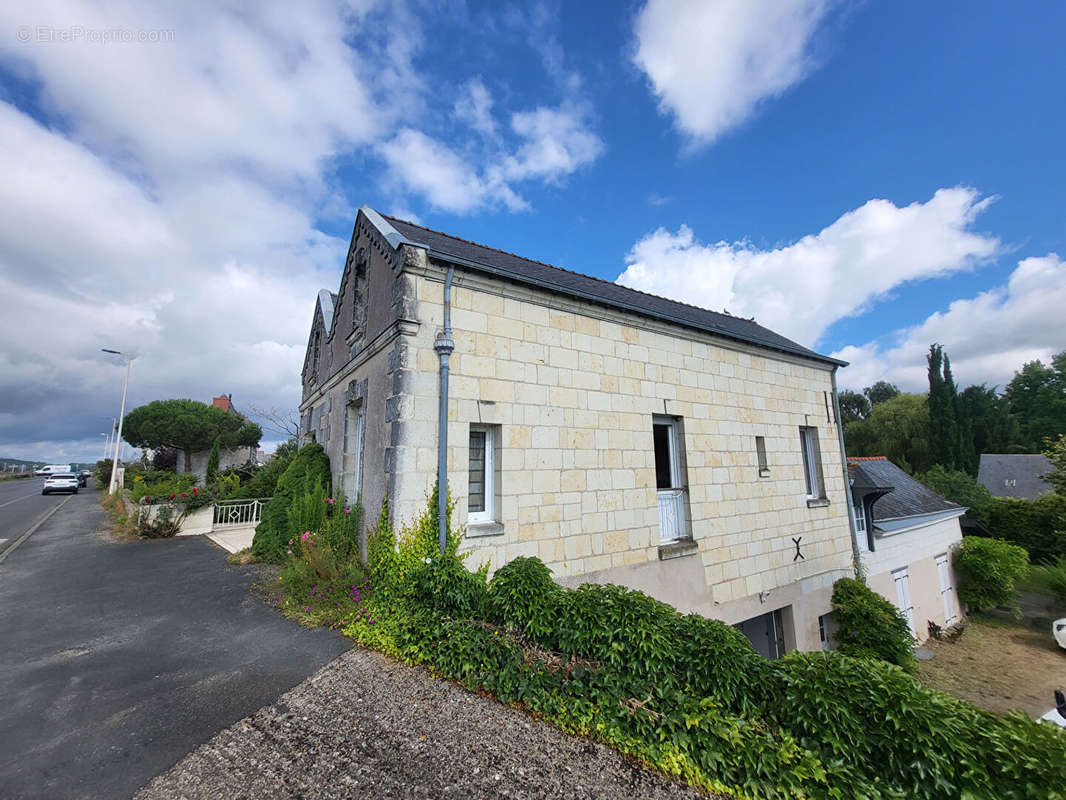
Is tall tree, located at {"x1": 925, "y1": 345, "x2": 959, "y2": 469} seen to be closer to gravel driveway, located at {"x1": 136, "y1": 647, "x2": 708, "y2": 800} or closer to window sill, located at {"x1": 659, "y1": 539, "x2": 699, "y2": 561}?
window sill, located at {"x1": 659, "y1": 539, "x2": 699, "y2": 561}

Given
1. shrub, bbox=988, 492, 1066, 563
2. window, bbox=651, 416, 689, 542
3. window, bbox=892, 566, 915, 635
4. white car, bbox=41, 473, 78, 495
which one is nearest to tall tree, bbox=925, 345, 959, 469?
shrub, bbox=988, 492, 1066, 563

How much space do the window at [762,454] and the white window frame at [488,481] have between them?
5.89 metres

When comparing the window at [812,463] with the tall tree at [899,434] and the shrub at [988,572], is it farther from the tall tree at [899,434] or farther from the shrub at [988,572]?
the tall tree at [899,434]

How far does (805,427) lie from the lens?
992 cm

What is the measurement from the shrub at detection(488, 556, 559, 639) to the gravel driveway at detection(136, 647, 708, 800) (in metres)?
0.63

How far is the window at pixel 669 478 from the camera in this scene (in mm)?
7092

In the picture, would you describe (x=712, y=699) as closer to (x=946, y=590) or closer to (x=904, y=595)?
(x=904, y=595)

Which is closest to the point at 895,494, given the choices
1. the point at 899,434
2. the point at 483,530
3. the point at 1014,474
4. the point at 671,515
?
the point at 671,515

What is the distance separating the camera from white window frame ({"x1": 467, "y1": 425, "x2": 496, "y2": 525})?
547 centimetres

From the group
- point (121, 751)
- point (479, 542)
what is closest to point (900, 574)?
point (479, 542)

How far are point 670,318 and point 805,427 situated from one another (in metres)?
5.22

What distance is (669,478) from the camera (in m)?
7.48

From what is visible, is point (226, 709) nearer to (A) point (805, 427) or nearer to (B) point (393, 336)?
(B) point (393, 336)

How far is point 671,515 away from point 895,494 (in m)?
10.6
